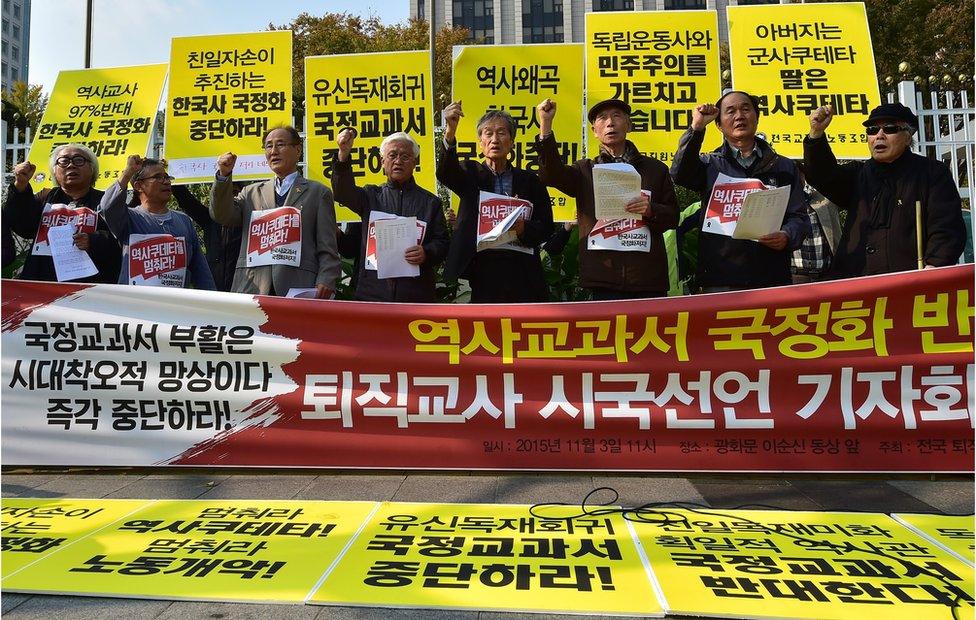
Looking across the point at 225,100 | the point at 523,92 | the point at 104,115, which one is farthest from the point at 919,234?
the point at 104,115

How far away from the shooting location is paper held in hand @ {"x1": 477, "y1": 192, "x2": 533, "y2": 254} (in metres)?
4.09

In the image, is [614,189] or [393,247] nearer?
[614,189]

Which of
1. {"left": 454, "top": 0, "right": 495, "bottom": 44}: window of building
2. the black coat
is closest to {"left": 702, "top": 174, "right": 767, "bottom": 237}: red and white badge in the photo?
the black coat

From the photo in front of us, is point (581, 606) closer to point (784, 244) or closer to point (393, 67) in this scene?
point (784, 244)

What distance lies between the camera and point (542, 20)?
2153 inches

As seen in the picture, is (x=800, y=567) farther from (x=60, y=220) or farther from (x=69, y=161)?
(x=69, y=161)

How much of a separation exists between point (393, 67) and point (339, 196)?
2.31 metres

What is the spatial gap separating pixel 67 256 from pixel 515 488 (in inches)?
125

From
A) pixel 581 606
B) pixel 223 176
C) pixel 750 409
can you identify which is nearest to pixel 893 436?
pixel 750 409

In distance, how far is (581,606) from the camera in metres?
2.19

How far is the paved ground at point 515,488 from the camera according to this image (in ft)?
11.0

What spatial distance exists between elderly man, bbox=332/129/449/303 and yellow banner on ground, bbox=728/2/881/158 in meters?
3.07

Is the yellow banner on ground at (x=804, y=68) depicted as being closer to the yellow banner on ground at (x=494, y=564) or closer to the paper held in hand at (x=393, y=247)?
the paper held in hand at (x=393, y=247)

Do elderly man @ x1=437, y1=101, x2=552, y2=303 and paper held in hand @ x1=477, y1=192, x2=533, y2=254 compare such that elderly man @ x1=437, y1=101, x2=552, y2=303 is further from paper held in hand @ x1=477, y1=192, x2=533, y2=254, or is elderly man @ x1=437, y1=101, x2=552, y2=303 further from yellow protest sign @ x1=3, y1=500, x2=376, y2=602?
yellow protest sign @ x1=3, y1=500, x2=376, y2=602
